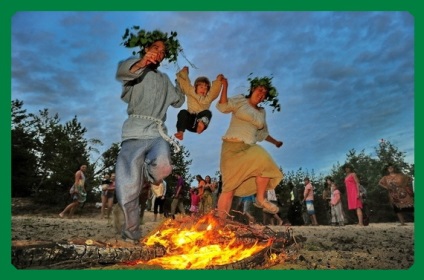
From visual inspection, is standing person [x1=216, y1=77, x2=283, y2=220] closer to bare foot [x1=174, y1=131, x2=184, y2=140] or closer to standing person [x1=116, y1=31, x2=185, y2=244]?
bare foot [x1=174, y1=131, x2=184, y2=140]

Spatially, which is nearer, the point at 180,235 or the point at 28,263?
the point at 28,263

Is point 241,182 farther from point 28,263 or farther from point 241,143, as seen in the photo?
point 28,263

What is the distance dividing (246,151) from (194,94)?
827mm

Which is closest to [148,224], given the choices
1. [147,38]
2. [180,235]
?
[180,235]

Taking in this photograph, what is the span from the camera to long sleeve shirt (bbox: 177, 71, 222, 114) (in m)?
6.07

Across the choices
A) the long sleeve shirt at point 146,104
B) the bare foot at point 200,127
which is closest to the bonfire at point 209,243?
the bare foot at point 200,127

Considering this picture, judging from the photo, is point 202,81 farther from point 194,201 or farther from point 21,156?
point 21,156

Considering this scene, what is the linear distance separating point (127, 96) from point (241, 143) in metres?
1.31

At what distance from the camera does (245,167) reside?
6.13 meters

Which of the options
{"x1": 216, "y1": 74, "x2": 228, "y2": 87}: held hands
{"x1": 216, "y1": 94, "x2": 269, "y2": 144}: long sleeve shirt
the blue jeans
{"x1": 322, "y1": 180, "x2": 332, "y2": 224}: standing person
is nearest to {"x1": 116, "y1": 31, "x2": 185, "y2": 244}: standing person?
the blue jeans

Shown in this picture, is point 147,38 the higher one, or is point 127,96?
point 147,38

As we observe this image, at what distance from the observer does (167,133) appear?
5.97 m

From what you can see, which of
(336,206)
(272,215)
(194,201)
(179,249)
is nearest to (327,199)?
(336,206)

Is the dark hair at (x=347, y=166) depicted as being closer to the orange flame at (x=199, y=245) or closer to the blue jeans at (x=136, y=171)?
the orange flame at (x=199, y=245)
